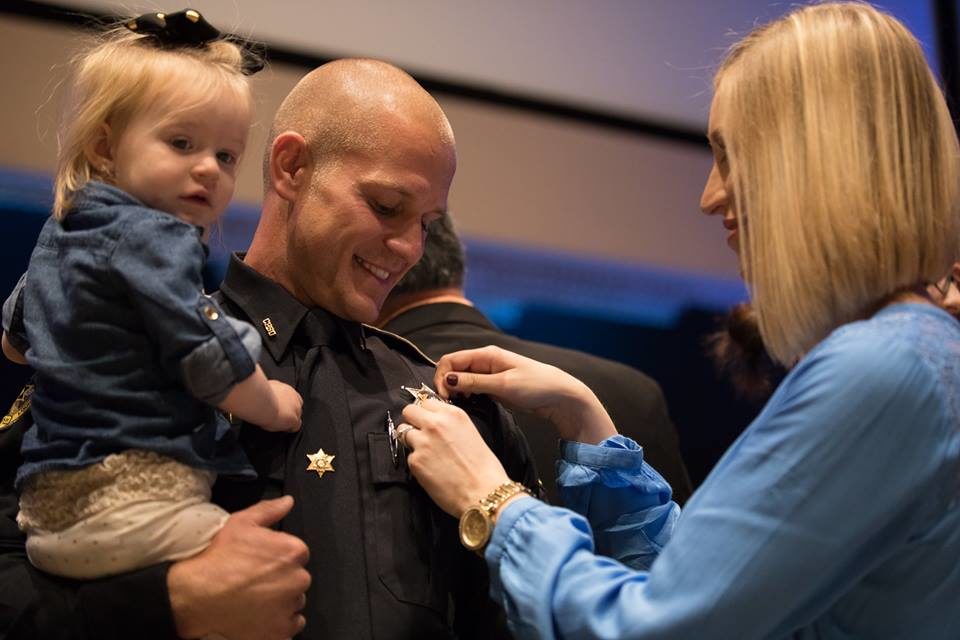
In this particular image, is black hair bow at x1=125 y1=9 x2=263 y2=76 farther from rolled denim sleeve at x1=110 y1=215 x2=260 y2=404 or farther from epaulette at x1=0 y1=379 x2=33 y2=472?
epaulette at x1=0 y1=379 x2=33 y2=472

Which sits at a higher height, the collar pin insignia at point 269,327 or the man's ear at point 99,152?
the man's ear at point 99,152

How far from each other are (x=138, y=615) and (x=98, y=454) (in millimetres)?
206

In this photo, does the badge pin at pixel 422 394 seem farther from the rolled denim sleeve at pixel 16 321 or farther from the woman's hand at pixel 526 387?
the rolled denim sleeve at pixel 16 321

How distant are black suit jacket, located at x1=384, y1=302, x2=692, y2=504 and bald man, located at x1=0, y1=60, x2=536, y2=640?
0.66 metres

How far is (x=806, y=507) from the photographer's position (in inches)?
46.1

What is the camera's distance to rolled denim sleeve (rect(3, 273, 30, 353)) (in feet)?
4.83

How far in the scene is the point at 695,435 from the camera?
412 centimetres

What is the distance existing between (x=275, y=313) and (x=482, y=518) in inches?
20.2

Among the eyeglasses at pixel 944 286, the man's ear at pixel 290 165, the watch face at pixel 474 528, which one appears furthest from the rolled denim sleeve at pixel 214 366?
the eyeglasses at pixel 944 286

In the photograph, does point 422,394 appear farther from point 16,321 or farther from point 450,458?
point 16,321

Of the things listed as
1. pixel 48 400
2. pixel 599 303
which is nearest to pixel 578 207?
pixel 599 303

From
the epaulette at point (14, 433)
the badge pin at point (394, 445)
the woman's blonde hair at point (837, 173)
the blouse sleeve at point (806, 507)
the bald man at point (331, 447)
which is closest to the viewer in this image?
the blouse sleeve at point (806, 507)

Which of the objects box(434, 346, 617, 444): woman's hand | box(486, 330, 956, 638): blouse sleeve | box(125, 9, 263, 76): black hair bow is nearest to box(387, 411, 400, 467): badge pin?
box(434, 346, 617, 444): woman's hand

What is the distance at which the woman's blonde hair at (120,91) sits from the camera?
1436 millimetres
